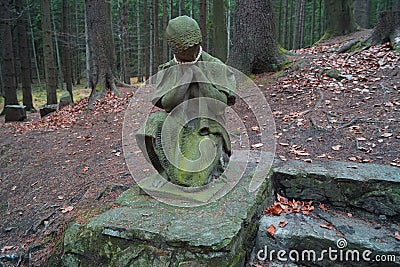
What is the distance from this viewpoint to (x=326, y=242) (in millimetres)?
2771

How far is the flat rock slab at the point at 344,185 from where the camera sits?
10.4ft

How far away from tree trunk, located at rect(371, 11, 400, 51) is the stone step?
6240 millimetres

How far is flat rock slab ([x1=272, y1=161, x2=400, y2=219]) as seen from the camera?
10.4ft

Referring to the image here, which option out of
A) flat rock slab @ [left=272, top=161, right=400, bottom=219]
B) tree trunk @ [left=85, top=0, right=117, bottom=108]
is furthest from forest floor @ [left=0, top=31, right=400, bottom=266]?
tree trunk @ [left=85, top=0, right=117, bottom=108]

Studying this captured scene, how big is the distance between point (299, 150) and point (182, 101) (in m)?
2.39

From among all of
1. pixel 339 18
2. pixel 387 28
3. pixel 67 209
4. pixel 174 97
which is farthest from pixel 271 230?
pixel 339 18

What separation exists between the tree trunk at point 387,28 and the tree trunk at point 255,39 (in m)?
2.55

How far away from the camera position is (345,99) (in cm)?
618

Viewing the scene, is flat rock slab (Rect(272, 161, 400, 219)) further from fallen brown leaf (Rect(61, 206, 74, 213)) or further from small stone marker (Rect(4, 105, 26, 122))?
small stone marker (Rect(4, 105, 26, 122))

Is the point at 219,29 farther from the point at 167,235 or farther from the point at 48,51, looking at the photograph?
the point at 167,235

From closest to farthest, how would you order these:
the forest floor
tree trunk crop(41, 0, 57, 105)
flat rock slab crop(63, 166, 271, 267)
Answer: flat rock slab crop(63, 166, 271, 267), the forest floor, tree trunk crop(41, 0, 57, 105)

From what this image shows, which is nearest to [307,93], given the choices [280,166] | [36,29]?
[280,166]

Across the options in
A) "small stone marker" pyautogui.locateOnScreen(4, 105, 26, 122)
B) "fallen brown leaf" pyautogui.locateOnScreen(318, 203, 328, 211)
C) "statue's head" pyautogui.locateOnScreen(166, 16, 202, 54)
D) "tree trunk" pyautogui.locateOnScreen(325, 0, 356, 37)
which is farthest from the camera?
"tree trunk" pyautogui.locateOnScreen(325, 0, 356, 37)

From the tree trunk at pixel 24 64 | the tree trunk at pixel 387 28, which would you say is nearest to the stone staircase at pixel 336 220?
the tree trunk at pixel 387 28
